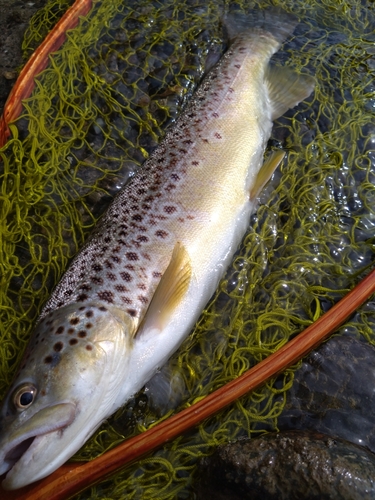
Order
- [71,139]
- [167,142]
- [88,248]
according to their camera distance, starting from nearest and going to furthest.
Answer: [88,248] → [167,142] → [71,139]

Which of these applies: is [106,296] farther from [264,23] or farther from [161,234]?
[264,23]

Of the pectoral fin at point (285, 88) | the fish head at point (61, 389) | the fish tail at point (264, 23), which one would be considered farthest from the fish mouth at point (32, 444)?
the fish tail at point (264, 23)

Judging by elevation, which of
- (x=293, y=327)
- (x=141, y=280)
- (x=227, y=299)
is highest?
(x=141, y=280)

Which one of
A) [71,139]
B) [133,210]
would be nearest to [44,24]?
[71,139]

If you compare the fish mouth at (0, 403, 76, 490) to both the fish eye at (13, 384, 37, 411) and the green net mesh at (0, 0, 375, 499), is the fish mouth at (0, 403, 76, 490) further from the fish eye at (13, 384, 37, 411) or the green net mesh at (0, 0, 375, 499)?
the green net mesh at (0, 0, 375, 499)

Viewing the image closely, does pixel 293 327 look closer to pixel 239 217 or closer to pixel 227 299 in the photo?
pixel 227 299

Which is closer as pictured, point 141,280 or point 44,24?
point 141,280
